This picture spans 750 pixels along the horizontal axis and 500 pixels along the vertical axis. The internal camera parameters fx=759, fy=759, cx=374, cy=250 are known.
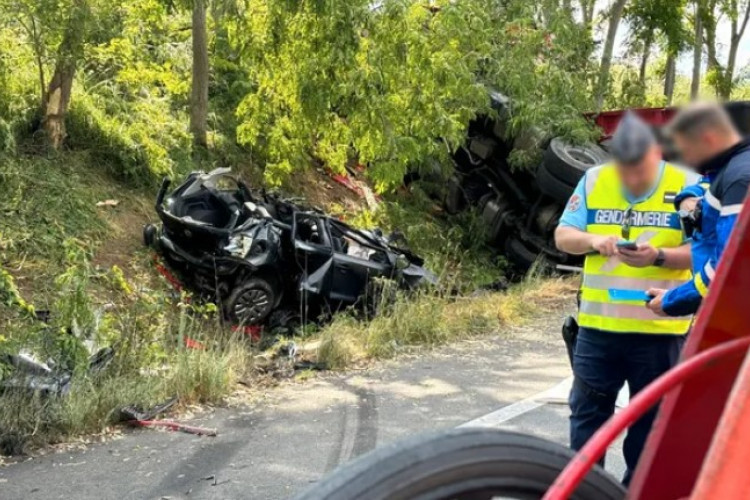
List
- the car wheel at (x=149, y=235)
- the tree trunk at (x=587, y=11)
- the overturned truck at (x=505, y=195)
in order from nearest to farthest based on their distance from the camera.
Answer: the car wheel at (x=149, y=235) → the overturned truck at (x=505, y=195) → the tree trunk at (x=587, y=11)

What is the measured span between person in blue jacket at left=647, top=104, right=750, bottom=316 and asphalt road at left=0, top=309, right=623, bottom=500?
1139 millimetres

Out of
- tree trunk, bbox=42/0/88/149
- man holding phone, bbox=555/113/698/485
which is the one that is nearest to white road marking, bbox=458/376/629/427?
man holding phone, bbox=555/113/698/485

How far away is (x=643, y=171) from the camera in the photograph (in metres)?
1.71

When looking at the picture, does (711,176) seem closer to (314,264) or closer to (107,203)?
(314,264)

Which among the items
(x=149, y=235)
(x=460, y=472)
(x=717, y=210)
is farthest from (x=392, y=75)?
(x=460, y=472)

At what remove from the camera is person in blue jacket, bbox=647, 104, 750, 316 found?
1574 mm

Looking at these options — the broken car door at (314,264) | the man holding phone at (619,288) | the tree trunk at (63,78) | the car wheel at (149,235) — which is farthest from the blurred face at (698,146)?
the car wheel at (149,235)

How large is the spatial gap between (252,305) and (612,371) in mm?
6654

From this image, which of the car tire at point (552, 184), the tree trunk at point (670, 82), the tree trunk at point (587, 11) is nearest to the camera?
the tree trunk at point (670, 82)

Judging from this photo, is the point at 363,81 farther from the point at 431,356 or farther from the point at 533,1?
the point at 533,1

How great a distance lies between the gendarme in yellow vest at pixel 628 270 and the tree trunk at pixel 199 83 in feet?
32.6

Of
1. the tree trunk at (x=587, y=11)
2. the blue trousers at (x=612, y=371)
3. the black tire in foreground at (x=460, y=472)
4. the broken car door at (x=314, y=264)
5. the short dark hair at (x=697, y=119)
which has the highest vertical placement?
the tree trunk at (x=587, y=11)

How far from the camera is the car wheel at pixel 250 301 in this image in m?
9.20

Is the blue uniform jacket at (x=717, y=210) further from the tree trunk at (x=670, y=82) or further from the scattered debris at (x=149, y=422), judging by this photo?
the scattered debris at (x=149, y=422)
